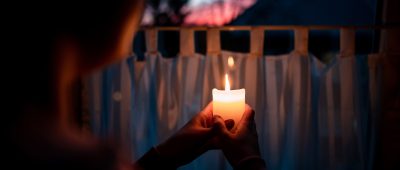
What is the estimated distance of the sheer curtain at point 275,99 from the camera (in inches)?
103

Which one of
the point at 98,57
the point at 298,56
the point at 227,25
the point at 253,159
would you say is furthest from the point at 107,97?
the point at 98,57

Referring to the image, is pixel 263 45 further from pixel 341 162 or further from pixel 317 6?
pixel 341 162

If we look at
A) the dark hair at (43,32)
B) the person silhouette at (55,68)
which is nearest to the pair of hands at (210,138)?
the person silhouette at (55,68)

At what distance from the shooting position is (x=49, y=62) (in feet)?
1.93

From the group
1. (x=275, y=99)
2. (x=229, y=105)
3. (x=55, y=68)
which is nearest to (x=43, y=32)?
(x=55, y=68)

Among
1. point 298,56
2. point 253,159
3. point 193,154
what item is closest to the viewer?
point 253,159

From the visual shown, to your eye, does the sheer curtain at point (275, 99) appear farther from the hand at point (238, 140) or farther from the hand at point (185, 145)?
the hand at point (238, 140)

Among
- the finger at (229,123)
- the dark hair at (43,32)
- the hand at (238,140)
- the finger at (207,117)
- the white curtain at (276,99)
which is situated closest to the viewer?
the dark hair at (43,32)

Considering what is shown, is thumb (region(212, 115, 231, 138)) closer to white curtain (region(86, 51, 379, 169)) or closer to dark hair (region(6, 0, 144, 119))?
dark hair (region(6, 0, 144, 119))

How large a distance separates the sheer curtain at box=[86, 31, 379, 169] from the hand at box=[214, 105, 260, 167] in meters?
1.35

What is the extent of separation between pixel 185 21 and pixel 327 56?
0.99 meters

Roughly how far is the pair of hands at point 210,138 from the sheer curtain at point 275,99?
3.93ft

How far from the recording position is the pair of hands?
48.3 inches

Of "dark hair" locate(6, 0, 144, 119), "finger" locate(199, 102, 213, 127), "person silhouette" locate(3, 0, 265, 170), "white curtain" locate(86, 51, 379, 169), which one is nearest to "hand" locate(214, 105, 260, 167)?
"finger" locate(199, 102, 213, 127)
